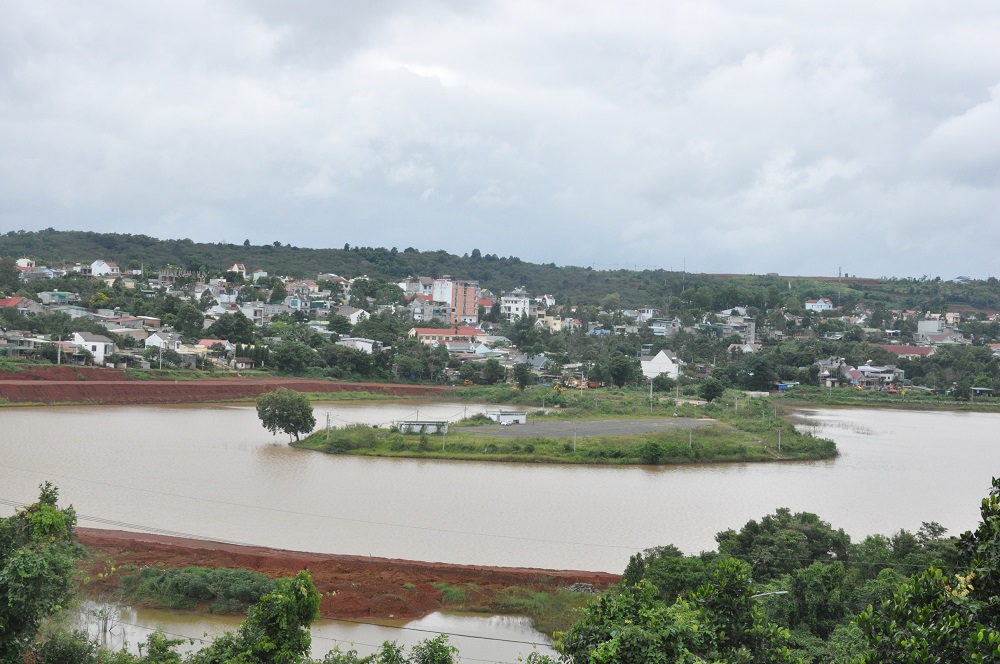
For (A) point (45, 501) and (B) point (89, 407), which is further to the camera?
(B) point (89, 407)

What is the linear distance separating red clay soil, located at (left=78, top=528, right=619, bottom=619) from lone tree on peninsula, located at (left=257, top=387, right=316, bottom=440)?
28.9ft

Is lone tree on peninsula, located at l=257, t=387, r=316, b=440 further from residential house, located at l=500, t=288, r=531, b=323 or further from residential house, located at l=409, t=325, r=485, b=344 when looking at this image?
residential house, located at l=500, t=288, r=531, b=323

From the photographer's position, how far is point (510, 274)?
81.6 m

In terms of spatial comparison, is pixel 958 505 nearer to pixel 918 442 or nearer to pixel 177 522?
pixel 918 442

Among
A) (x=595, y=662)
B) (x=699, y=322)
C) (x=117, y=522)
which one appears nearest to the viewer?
(x=595, y=662)

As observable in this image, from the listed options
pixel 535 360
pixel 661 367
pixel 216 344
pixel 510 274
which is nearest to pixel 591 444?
pixel 661 367

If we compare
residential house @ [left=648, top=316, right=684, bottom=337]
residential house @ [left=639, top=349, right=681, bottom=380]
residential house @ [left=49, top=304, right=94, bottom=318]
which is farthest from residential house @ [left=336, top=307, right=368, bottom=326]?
residential house @ [left=648, top=316, right=684, bottom=337]

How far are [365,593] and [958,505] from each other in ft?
37.3

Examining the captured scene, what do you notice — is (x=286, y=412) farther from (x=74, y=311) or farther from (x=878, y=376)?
(x=878, y=376)

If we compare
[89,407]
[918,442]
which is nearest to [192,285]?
[89,407]

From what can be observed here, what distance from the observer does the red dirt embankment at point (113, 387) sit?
1037 inches

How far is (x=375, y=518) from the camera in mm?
13742

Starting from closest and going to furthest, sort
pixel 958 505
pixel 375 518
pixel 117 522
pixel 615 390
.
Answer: pixel 117 522, pixel 375 518, pixel 958 505, pixel 615 390

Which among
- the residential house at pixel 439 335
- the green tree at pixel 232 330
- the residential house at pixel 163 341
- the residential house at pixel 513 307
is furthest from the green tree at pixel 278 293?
the residential house at pixel 163 341
